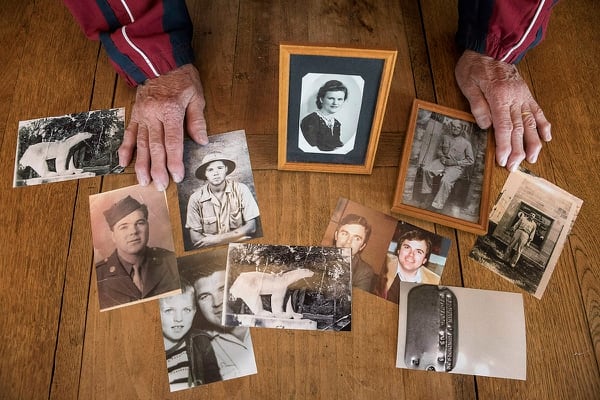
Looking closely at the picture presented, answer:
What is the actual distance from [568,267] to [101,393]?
2.53 feet

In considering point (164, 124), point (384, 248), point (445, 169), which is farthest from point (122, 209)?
point (445, 169)

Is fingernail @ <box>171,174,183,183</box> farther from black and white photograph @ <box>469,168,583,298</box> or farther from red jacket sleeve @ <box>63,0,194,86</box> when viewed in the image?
black and white photograph @ <box>469,168,583,298</box>

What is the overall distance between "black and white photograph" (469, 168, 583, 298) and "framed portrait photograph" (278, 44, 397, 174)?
24cm

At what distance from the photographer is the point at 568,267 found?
763 millimetres

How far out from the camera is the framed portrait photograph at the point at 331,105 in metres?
0.62

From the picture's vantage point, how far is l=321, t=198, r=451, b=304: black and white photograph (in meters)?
0.74

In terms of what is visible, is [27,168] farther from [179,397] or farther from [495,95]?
[495,95]

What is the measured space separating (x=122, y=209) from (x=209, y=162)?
170 mm

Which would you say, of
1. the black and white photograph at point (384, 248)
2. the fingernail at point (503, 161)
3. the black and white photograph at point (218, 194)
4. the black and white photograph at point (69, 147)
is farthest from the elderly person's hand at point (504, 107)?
the black and white photograph at point (69, 147)

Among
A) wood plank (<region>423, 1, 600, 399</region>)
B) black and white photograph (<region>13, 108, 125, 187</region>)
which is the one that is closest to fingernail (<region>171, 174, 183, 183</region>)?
black and white photograph (<region>13, 108, 125, 187</region>)

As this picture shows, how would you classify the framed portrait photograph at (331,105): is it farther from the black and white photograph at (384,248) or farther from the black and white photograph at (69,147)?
the black and white photograph at (69,147)

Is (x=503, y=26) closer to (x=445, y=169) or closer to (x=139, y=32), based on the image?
(x=445, y=169)

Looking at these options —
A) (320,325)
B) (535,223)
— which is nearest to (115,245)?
(320,325)

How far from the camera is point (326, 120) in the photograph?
0.71m
